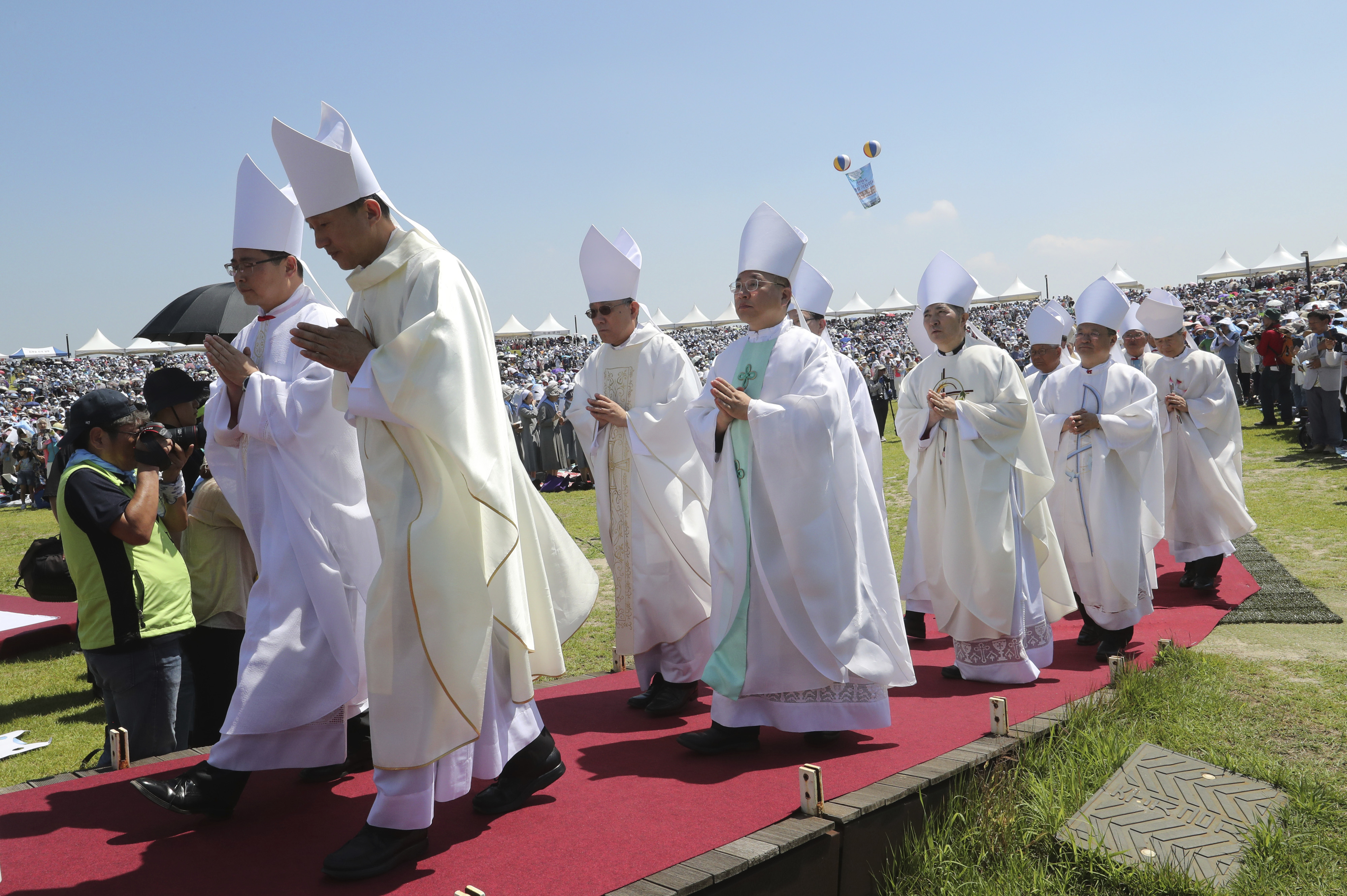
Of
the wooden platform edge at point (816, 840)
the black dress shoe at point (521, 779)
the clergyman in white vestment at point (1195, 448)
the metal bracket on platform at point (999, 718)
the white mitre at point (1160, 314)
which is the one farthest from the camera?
the white mitre at point (1160, 314)

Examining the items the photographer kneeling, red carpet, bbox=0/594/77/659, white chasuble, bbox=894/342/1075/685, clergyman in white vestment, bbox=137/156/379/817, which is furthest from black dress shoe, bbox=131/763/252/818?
red carpet, bbox=0/594/77/659

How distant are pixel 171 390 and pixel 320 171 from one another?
1.96 m

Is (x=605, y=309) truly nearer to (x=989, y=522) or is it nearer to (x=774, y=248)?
(x=774, y=248)

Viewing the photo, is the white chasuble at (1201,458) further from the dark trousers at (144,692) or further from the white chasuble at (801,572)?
the dark trousers at (144,692)

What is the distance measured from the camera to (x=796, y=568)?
422 centimetres

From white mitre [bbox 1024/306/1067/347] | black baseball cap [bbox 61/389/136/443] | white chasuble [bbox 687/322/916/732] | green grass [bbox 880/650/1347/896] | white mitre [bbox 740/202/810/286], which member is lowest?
green grass [bbox 880/650/1347/896]

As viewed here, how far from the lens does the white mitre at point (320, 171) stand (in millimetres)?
3166

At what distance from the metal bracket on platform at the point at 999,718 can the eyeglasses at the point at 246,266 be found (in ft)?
11.5

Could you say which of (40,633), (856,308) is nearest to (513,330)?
(856,308)

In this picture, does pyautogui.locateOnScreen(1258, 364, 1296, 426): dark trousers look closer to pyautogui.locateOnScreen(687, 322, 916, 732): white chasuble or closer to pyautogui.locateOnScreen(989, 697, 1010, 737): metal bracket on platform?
pyautogui.locateOnScreen(989, 697, 1010, 737): metal bracket on platform

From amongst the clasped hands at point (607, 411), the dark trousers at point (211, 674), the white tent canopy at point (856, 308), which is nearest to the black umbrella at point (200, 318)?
the dark trousers at point (211, 674)

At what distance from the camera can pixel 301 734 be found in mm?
3469

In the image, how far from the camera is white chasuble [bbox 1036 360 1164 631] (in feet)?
20.4

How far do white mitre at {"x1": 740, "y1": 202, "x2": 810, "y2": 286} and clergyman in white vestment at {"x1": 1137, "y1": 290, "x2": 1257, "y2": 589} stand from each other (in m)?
4.80
